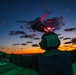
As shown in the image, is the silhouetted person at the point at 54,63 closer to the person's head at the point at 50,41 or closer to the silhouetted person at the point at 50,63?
the silhouetted person at the point at 50,63

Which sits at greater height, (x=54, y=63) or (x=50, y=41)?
(x=50, y=41)

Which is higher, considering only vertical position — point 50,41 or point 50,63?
point 50,41

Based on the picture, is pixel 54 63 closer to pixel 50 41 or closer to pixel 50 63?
pixel 50 63

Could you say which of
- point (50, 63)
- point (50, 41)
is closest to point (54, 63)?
point (50, 63)

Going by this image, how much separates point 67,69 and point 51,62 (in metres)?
0.35

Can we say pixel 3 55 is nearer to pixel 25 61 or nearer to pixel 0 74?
pixel 25 61

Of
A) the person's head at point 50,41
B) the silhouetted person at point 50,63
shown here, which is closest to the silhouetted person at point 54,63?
the silhouetted person at point 50,63

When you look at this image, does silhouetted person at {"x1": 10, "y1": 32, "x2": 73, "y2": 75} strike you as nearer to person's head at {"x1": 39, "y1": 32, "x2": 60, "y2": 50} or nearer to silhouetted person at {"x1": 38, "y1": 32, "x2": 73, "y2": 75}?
silhouetted person at {"x1": 38, "y1": 32, "x2": 73, "y2": 75}

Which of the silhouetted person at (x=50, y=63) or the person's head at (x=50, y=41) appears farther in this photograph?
the person's head at (x=50, y=41)

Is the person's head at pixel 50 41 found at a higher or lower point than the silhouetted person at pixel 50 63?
higher

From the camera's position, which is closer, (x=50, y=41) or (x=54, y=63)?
(x=54, y=63)

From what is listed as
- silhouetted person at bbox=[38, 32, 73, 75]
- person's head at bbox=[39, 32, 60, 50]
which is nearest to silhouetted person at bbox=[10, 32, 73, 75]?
silhouetted person at bbox=[38, 32, 73, 75]

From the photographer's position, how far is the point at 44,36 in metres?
3.98

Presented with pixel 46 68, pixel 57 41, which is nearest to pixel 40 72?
pixel 46 68
